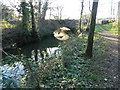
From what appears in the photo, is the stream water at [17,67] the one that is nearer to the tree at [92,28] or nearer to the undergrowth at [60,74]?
the undergrowth at [60,74]

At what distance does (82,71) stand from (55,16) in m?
22.8

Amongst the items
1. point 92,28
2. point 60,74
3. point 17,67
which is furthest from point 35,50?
point 17,67

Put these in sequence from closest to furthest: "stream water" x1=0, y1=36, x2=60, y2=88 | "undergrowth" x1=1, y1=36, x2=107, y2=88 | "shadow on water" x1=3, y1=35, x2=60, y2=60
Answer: "stream water" x1=0, y1=36, x2=60, y2=88
"undergrowth" x1=1, y1=36, x2=107, y2=88
"shadow on water" x1=3, y1=35, x2=60, y2=60

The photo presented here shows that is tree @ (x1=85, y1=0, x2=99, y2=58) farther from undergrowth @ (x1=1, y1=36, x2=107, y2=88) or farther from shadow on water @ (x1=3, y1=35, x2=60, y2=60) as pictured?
shadow on water @ (x1=3, y1=35, x2=60, y2=60)

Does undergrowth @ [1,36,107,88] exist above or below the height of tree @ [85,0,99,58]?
below

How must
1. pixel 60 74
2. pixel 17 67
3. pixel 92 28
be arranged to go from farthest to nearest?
pixel 92 28, pixel 60 74, pixel 17 67

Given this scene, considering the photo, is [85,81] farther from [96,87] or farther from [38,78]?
[38,78]

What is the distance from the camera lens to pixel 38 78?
3.36m

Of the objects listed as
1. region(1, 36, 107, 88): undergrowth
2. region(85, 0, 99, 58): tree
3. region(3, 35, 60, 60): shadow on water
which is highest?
region(85, 0, 99, 58): tree

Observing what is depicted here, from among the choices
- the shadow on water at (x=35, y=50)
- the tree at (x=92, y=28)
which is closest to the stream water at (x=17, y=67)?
the shadow on water at (x=35, y=50)

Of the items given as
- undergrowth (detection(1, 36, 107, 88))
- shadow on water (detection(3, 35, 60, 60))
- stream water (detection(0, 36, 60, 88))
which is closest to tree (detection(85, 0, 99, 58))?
undergrowth (detection(1, 36, 107, 88))

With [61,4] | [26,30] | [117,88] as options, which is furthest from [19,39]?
[61,4]

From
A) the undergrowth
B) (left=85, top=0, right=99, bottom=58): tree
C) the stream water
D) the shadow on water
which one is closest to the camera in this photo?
the stream water

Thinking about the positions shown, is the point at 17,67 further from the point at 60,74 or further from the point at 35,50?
the point at 35,50
